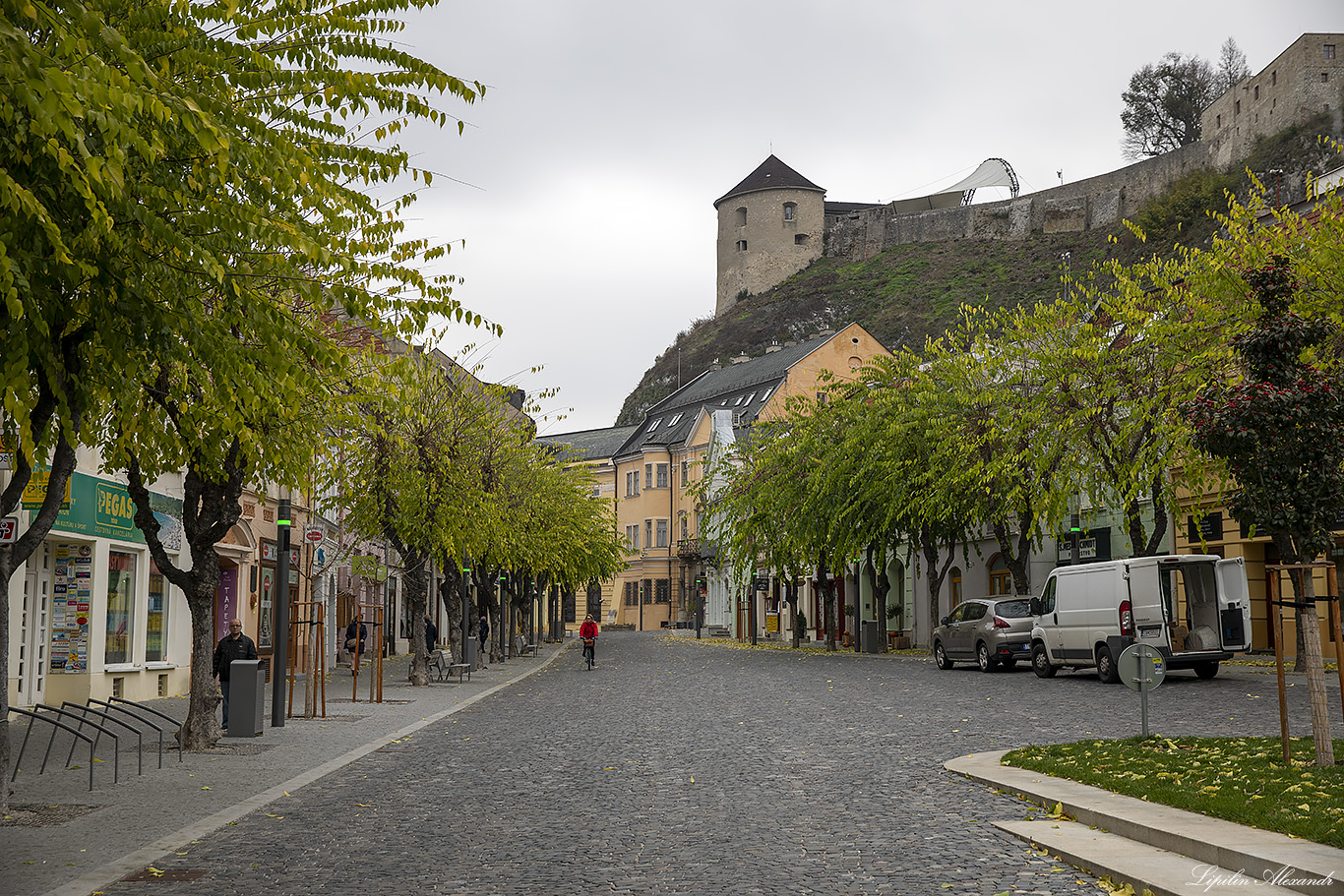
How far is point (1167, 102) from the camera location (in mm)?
106938

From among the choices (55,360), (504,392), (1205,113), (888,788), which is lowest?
(888,788)

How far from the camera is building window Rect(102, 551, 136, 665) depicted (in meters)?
24.5

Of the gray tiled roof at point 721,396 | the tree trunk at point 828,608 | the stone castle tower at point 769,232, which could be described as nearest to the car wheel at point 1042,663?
the tree trunk at point 828,608

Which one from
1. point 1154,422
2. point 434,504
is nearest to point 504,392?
point 434,504

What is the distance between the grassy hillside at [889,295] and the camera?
112 m

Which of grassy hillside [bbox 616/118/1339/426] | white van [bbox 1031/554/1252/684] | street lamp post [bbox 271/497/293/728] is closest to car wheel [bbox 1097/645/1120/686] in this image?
white van [bbox 1031/554/1252/684]

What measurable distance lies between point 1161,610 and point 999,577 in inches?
875

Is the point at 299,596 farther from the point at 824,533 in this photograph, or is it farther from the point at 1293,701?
the point at 1293,701

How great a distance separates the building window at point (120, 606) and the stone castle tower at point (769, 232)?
111 metres

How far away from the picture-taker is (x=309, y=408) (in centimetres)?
1578

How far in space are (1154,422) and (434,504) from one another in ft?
48.4

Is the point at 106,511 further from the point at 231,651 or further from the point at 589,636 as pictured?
the point at 589,636

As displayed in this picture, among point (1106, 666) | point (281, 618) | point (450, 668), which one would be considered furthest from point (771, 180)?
point (281, 618)

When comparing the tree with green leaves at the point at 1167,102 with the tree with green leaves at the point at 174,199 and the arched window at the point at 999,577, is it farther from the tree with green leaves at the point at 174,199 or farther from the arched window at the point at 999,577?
the tree with green leaves at the point at 174,199
